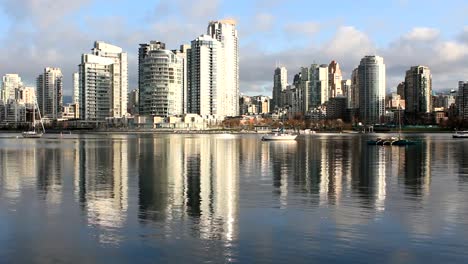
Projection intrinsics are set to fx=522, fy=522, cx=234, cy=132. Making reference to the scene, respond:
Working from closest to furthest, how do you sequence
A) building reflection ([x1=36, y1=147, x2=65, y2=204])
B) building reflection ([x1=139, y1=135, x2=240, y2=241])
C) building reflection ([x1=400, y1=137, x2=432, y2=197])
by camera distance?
1. building reflection ([x1=139, y1=135, x2=240, y2=241])
2. building reflection ([x1=36, y1=147, x2=65, y2=204])
3. building reflection ([x1=400, y1=137, x2=432, y2=197])

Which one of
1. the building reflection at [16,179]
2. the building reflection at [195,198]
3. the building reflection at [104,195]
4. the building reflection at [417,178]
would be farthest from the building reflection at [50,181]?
the building reflection at [417,178]

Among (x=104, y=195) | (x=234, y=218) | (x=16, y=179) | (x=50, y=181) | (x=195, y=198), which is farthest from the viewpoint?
(x=16, y=179)

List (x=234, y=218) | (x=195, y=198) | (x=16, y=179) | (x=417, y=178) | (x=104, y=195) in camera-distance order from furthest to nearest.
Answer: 1. (x=417, y=178)
2. (x=16, y=179)
3. (x=104, y=195)
4. (x=195, y=198)
5. (x=234, y=218)

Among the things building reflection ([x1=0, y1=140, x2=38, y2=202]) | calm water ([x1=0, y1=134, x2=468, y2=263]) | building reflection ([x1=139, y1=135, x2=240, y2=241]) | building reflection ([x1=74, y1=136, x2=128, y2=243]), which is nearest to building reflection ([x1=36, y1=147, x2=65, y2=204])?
calm water ([x1=0, y1=134, x2=468, y2=263])

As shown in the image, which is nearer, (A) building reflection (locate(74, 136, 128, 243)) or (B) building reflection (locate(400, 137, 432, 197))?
(A) building reflection (locate(74, 136, 128, 243))

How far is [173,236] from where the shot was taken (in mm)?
22406

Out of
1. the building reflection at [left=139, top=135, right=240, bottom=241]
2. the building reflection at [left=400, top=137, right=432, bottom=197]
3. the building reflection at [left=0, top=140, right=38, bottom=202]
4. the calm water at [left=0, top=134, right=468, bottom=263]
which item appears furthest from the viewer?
the building reflection at [left=400, top=137, right=432, bottom=197]

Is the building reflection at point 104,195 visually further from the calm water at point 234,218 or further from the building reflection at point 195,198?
the building reflection at point 195,198

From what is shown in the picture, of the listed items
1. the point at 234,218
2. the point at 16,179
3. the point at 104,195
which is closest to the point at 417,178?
the point at 234,218

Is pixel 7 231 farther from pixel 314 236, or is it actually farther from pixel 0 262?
pixel 314 236

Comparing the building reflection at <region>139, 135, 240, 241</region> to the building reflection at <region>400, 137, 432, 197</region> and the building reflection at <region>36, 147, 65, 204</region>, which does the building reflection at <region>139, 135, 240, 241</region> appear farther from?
the building reflection at <region>400, 137, 432, 197</region>

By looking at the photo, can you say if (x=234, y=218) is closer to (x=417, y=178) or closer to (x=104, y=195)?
(x=104, y=195)

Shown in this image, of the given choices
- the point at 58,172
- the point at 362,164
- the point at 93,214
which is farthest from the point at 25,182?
the point at 362,164

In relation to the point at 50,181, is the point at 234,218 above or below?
below
